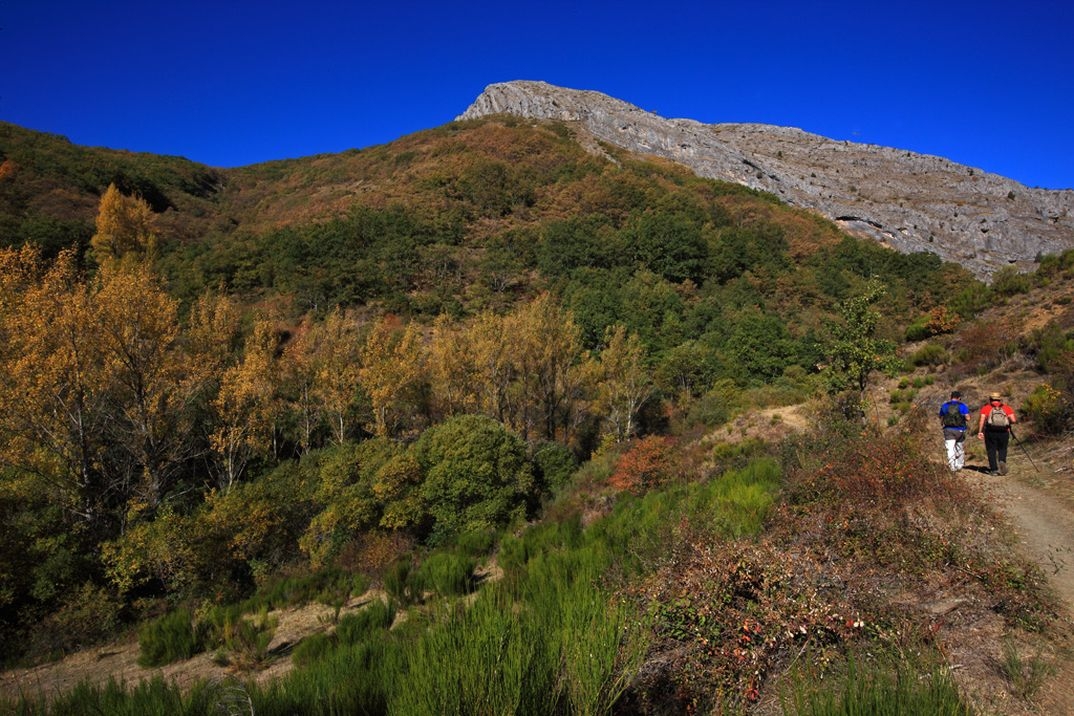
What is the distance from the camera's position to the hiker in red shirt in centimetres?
757

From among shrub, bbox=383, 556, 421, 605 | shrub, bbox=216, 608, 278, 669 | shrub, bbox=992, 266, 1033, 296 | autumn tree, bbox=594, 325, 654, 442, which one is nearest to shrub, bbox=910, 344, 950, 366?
shrub, bbox=992, 266, 1033, 296

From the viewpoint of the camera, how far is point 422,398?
2330 centimetres

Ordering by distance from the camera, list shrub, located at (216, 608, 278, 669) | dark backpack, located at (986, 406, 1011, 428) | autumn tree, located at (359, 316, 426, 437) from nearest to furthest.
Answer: shrub, located at (216, 608, 278, 669) < dark backpack, located at (986, 406, 1011, 428) < autumn tree, located at (359, 316, 426, 437)

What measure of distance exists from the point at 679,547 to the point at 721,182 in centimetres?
7324

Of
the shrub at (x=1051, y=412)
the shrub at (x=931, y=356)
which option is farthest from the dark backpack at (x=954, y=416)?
the shrub at (x=931, y=356)

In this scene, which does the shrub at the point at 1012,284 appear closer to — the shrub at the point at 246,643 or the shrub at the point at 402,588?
the shrub at the point at 402,588

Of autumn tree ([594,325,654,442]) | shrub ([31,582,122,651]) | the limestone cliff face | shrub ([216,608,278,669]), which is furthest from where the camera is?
the limestone cliff face

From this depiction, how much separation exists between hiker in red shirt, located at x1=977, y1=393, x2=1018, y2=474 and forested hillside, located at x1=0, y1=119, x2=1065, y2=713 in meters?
1.60

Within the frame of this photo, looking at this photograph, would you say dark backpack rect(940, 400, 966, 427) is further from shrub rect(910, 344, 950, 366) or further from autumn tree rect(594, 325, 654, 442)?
autumn tree rect(594, 325, 654, 442)

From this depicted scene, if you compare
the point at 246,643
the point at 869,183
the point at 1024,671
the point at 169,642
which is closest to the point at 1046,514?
the point at 1024,671

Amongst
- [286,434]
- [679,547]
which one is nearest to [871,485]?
[679,547]

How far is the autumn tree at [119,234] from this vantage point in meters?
36.4

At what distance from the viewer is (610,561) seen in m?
5.25

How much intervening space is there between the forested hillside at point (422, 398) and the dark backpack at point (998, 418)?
1.57m
